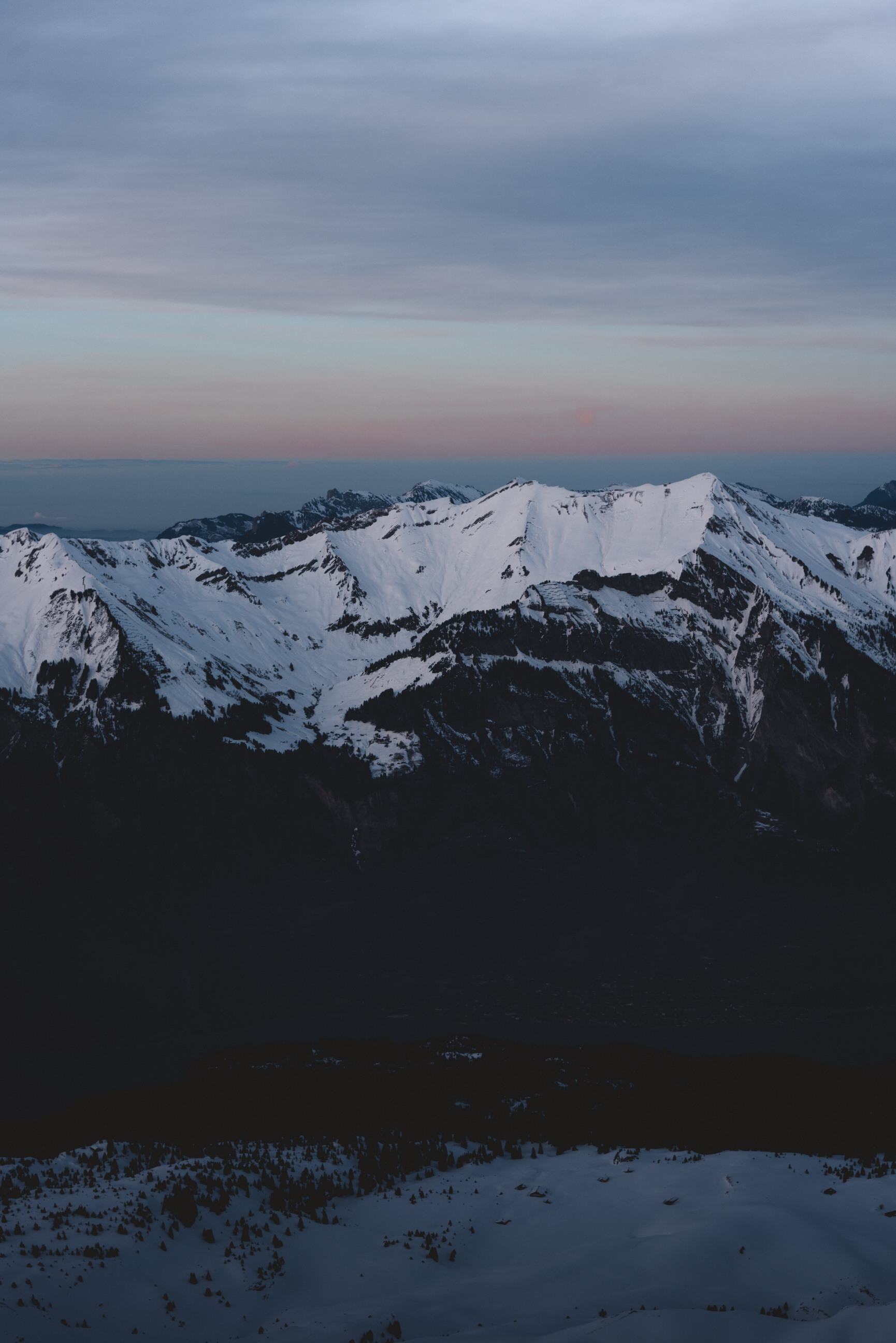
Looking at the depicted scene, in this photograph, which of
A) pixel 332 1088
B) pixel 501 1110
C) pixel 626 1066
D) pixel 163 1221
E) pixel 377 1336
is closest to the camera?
pixel 377 1336

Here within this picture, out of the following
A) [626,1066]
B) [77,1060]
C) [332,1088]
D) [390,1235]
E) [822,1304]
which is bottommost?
[77,1060]

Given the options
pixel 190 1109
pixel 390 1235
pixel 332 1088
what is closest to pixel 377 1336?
pixel 390 1235

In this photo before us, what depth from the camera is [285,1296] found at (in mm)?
49062

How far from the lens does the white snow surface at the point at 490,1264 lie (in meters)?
41.8

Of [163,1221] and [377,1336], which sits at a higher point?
[377,1336]

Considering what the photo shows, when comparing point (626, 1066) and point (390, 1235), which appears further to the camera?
point (626, 1066)

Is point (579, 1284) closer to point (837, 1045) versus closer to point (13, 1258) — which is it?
point (13, 1258)

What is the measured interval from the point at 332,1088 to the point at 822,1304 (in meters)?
80.4

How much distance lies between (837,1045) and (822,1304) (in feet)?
572

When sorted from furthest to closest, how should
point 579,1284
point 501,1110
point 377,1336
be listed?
point 501,1110, point 579,1284, point 377,1336

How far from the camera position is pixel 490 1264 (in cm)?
5438

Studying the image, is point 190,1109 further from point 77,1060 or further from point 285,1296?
point 77,1060

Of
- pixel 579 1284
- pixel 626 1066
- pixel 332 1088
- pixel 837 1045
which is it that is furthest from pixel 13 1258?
pixel 837 1045

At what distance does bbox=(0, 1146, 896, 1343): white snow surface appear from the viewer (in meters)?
41.8
